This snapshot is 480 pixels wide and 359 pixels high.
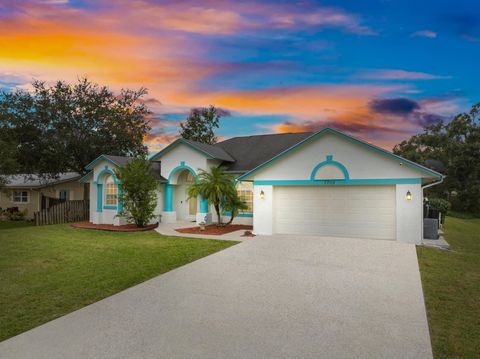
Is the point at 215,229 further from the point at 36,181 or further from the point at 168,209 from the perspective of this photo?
the point at 36,181

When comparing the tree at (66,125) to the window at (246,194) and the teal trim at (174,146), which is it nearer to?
the teal trim at (174,146)

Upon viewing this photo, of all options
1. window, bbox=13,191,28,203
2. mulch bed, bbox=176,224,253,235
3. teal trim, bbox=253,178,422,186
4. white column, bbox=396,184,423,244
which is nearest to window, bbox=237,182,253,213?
mulch bed, bbox=176,224,253,235

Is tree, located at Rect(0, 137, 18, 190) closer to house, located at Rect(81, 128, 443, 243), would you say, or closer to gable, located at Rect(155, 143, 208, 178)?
gable, located at Rect(155, 143, 208, 178)

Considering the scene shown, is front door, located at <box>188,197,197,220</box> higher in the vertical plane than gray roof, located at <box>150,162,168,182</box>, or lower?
lower

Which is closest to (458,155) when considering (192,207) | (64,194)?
(192,207)

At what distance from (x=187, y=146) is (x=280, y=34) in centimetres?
811

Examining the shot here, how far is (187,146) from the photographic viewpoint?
1961 centimetres

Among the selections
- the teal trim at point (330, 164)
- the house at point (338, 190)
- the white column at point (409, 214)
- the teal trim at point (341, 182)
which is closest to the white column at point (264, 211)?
the house at point (338, 190)

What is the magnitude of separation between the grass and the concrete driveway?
23.4 inches

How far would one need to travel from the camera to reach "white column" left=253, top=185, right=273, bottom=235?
15461 mm

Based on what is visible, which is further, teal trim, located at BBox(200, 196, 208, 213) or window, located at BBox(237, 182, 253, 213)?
window, located at BBox(237, 182, 253, 213)

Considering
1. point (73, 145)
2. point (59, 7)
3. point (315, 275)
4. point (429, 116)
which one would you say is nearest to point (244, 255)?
point (315, 275)

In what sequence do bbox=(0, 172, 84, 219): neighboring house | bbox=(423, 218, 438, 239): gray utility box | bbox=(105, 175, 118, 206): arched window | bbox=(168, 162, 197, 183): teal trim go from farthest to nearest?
1. bbox=(0, 172, 84, 219): neighboring house
2. bbox=(105, 175, 118, 206): arched window
3. bbox=(168, 162, 197, 183): teal trim
4. bbox=(423, 218, 438, 239): gray utility box

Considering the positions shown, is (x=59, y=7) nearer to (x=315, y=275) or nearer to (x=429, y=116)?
(x=315, y=275)
